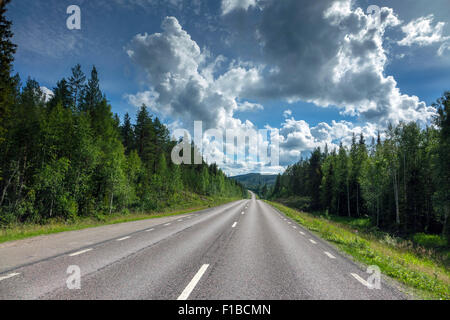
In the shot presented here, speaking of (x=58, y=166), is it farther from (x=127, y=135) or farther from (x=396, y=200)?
(x=396, y=200)

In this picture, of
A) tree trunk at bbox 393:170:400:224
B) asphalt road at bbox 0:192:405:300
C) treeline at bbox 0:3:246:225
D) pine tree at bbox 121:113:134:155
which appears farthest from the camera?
pine tree at bbox 121:113:134:155

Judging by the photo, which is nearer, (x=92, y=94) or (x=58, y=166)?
(x=58, y=166)

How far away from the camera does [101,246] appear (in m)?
7.41

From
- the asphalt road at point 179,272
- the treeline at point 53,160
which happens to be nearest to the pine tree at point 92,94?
the treeline at point 53,160

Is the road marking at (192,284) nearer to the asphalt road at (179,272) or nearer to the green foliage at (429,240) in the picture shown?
the asphalt road at (179,272)

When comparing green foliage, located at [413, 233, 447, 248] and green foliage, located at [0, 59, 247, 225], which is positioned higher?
green foliage, located at [0, 59, 247, 225]

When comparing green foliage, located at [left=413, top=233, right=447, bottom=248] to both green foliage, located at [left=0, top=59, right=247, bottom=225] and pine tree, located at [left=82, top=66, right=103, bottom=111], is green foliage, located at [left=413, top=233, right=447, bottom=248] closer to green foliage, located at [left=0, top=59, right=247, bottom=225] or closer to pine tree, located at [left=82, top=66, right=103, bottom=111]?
green foliage, located at [left=0, top=59, right=247, bottom=225]

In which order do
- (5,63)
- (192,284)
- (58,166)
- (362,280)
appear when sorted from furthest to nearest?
(58,166) < (5,63) < (362,280) < (192,284)

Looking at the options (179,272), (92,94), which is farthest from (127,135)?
(179,272)

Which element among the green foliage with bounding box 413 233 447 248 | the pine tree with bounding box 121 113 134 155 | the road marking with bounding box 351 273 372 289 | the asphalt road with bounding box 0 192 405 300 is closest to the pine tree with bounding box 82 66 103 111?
the pine tree with bounding box 121 113 134 155

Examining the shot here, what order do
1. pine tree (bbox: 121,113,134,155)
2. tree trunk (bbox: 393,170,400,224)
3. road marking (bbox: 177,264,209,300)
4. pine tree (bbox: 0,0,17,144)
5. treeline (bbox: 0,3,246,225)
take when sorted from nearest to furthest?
road marking (bbox: 177,264,209,300)
pine tree (bbox: 0,0,17,144)
treeline (bbox: 0,3,246,225)
tree trunk (bbox: 393,170,400,224)
pine tree (bbox: 121,113,134,155)

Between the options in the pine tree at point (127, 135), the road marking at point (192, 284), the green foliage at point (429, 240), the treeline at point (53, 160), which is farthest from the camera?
the pine tree at point (127, 135)

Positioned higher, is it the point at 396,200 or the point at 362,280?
the point at 362,280

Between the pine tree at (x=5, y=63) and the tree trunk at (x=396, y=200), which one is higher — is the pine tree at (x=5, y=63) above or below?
above
